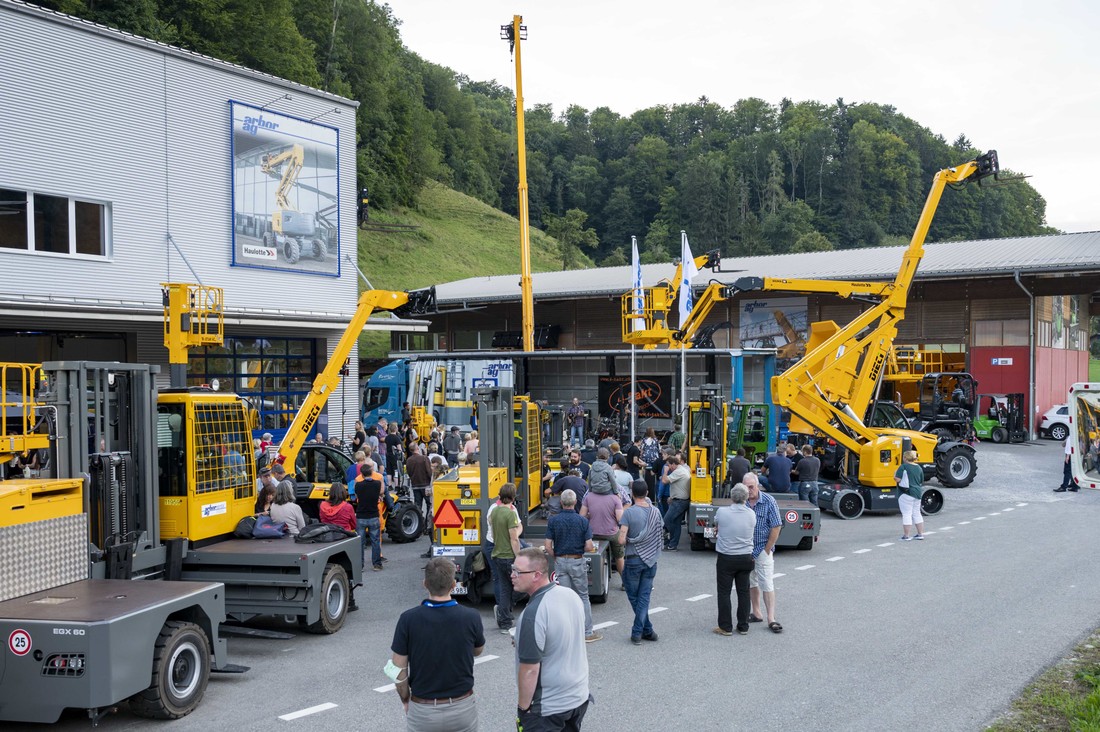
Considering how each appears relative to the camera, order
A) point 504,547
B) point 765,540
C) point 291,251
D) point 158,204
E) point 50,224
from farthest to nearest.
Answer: point 291,251 → point 158,204 → point 50,224 → point 765,540 → point 504,547

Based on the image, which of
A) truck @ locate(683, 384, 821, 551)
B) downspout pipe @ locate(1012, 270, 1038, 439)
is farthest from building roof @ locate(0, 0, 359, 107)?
downspout pipe @ locate(1012, 270, 1038, 439)

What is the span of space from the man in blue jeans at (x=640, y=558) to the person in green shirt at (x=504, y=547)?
1.19 m

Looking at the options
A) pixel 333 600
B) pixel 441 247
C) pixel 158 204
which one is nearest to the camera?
pixel 333 600

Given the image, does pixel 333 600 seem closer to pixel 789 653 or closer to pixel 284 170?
pixel 789 653

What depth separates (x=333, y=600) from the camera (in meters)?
10.3

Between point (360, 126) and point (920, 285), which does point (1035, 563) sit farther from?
point (360, 126)

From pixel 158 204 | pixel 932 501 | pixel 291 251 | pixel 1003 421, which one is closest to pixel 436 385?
pixel 291 251

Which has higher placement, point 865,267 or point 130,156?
point 130,156

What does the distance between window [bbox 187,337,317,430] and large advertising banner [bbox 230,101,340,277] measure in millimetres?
2286

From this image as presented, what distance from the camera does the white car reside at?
3183cm

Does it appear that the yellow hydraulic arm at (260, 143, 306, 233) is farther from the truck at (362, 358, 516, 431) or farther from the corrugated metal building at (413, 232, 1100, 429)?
the corrugated metal building at (413, 232, 1100, 429)

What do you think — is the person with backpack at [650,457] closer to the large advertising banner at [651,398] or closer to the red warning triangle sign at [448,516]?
the red warning triangle sign at [448,516]

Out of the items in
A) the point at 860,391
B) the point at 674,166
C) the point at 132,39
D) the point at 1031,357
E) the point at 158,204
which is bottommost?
the point at 860,391

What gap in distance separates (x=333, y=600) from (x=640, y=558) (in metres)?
3.54
